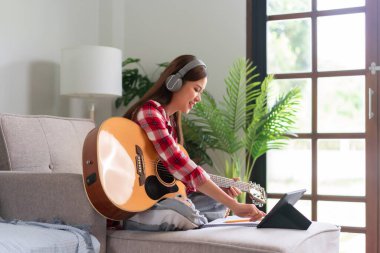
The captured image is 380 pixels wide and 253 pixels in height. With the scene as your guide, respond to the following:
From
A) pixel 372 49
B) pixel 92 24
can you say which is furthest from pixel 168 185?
pixel 92 24

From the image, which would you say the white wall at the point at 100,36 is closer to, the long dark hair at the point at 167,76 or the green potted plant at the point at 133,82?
the green potted plant at the point at 133,82

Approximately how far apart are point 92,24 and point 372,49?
74.7 inches

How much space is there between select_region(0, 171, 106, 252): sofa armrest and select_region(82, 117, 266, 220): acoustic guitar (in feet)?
0.24

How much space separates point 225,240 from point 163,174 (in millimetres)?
362

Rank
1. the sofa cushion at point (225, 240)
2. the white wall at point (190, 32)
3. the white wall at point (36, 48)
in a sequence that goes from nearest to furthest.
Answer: the sofa cushion at point (225, 240) < the white wall at point (36, 48) < the white wall at point (190, 32)

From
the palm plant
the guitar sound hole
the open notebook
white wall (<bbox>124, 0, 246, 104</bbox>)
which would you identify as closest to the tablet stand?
the open notebook

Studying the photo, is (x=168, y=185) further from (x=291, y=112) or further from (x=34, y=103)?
(x=34, y=103)

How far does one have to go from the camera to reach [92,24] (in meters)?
4.21

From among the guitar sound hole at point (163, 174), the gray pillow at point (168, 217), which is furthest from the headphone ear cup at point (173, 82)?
the gray pillow at point (168, 217)

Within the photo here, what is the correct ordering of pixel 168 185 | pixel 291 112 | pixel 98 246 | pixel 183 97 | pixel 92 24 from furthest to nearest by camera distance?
1. pixel 92 24
2. pixel 291 112
3. pixel 183 97
4. pixel 168 185
5. pixel 98 246

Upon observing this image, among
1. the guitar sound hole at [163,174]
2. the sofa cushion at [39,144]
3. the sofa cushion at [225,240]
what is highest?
the sofa cushion at [39,144]

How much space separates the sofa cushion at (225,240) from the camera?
1.88 meters

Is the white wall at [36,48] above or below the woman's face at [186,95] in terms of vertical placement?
above

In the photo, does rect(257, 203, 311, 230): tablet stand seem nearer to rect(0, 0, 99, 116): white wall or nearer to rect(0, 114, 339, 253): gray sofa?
rect(0, 114, 339, 253): gray sofa
